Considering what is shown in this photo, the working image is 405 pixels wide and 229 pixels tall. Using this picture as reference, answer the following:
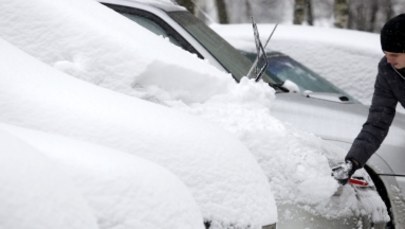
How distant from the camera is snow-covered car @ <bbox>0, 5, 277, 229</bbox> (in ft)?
6.80

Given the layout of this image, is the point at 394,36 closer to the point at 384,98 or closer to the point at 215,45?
the point at 384,98

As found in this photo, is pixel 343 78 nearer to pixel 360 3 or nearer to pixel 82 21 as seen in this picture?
pixel 82 21

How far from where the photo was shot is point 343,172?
277 cm

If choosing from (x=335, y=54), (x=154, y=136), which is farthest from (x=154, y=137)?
(x=335, y=54)

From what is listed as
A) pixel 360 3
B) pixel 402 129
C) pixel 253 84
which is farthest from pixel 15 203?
pixel 360 3

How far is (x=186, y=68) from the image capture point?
286 cm

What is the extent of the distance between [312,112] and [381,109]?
46 cm

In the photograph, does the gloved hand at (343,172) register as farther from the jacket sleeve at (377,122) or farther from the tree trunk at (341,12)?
the tree trunk at (341,12)

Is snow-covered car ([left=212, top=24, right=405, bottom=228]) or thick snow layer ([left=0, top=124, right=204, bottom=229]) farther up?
thick snow layer ([left=0, top=124, right=204, bottom=229])

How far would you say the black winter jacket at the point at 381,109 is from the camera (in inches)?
119

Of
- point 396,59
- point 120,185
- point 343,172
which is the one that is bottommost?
point 343,172

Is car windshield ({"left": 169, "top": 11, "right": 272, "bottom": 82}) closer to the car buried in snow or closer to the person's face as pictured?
the car buried in snow

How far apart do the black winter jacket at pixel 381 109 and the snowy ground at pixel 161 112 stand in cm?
16

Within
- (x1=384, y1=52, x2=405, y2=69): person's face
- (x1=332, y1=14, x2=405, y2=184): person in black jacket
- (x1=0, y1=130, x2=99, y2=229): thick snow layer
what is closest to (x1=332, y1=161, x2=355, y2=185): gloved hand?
(x1=332, y1=14, x2=405, y2=184): person in black jacket
